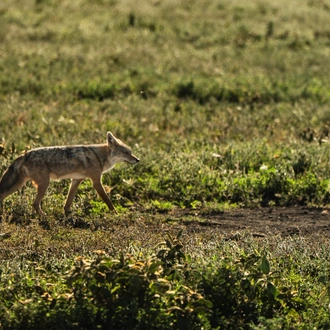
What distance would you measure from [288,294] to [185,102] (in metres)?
11.5

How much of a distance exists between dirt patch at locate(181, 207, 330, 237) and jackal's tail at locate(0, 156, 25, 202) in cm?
232

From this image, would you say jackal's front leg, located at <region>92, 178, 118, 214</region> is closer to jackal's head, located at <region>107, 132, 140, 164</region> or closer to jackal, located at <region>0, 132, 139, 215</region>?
jackal, located at <region>0, 132, 139, 215</region>

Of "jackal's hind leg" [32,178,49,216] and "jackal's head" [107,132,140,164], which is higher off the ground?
"jackal's head" [107,132,140,164]

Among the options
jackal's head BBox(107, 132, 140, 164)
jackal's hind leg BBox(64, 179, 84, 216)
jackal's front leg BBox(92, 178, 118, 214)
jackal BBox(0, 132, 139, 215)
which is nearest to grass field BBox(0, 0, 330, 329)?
jackal's hind leg BBox(64, 179, 84, 216)

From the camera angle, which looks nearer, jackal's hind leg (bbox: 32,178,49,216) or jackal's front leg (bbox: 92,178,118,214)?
jackal's hind leg (bbox: 32,178,49,216)

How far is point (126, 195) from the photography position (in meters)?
12.5

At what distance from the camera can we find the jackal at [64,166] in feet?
36.4

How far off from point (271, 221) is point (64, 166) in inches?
118

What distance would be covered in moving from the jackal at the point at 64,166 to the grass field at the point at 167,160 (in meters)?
0.32

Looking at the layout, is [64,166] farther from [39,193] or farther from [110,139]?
[110,139]

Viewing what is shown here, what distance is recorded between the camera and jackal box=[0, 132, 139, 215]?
11102mm

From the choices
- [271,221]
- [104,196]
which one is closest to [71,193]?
[104,196]

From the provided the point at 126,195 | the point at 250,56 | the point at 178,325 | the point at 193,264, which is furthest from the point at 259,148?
the point at 250,56

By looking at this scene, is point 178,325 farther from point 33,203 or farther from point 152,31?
point 152,31
